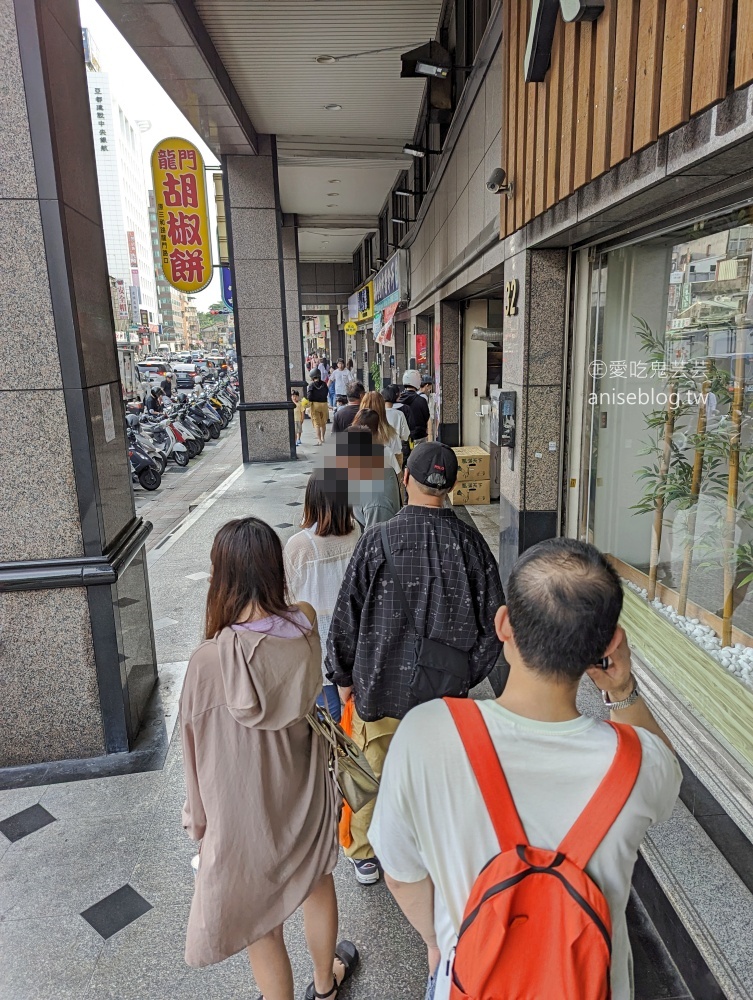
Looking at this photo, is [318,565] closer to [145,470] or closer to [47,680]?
[47,680]

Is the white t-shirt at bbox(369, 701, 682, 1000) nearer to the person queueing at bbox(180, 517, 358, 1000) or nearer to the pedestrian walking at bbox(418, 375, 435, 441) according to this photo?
the person queueing at bbox(180, 517, 358, 1000)

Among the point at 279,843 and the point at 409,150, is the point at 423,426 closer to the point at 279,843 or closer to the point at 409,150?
the point at 409,150

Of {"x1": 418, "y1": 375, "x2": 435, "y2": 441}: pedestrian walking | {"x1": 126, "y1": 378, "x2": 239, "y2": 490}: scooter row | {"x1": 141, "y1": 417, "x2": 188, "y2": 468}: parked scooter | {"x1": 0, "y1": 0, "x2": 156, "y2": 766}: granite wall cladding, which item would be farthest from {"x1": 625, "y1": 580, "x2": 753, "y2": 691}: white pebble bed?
{"x1": 141, "y1": 417, "x2": 188, "y2": 468}: parked scooter

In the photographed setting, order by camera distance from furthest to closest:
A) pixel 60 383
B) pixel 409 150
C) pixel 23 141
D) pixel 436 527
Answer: pixel 409 150, pixel 60 383, pixel 23 141, pixel 436 527

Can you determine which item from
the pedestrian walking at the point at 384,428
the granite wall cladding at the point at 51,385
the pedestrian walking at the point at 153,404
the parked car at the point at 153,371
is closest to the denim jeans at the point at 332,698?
the granite wall cladding at the point at 51,385

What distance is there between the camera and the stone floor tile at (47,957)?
81.3 inches

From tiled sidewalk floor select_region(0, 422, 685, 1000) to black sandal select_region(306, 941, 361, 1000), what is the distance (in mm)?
29

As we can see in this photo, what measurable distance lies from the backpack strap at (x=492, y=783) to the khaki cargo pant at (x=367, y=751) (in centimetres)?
133

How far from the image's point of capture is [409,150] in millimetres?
8852

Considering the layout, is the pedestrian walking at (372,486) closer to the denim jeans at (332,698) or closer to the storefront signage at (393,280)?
the denim jeans at (332,698)

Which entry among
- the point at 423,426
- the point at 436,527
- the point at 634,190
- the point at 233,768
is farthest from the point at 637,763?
the point at 423,426

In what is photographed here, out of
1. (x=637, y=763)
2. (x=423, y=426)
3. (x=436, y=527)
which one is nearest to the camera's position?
(x=637, y=763)

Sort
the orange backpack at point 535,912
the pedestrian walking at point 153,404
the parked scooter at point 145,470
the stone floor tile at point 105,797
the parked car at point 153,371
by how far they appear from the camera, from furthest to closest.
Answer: the parked car at point 153,371, the pedestrian walking at point 153,404, the parked scooter at point 145,470, the stone floor tile at point 105,797, the orange backpack at point 535,912

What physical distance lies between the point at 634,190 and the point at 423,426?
535 cm
